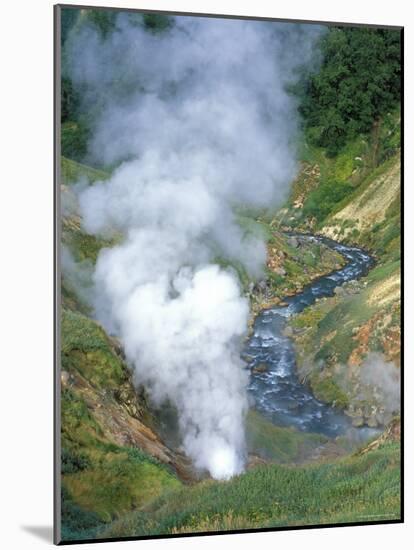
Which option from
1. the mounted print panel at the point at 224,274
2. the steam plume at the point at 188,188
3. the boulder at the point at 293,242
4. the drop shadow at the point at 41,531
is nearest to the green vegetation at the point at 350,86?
the mounted print panel at the point at 224,274

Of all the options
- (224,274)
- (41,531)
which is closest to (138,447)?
(41,531)

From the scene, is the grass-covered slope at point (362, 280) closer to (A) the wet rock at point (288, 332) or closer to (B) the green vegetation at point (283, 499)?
(A) the wet rock at point (288, 332)

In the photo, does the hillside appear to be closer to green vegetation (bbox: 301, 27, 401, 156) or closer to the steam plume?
the steam plume

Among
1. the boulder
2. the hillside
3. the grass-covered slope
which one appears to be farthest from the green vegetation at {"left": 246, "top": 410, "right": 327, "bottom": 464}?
the boulder

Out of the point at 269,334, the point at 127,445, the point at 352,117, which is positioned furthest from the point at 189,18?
the point at 127,445

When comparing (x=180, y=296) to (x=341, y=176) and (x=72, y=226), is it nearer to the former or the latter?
(x=72, y=226)

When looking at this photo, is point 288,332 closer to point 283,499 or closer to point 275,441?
point 275,441

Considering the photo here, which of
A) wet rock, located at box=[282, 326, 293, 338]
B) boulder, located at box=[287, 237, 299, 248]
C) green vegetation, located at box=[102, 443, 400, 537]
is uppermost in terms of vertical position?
boulder, located at box=[287, 237, 299, 248]
